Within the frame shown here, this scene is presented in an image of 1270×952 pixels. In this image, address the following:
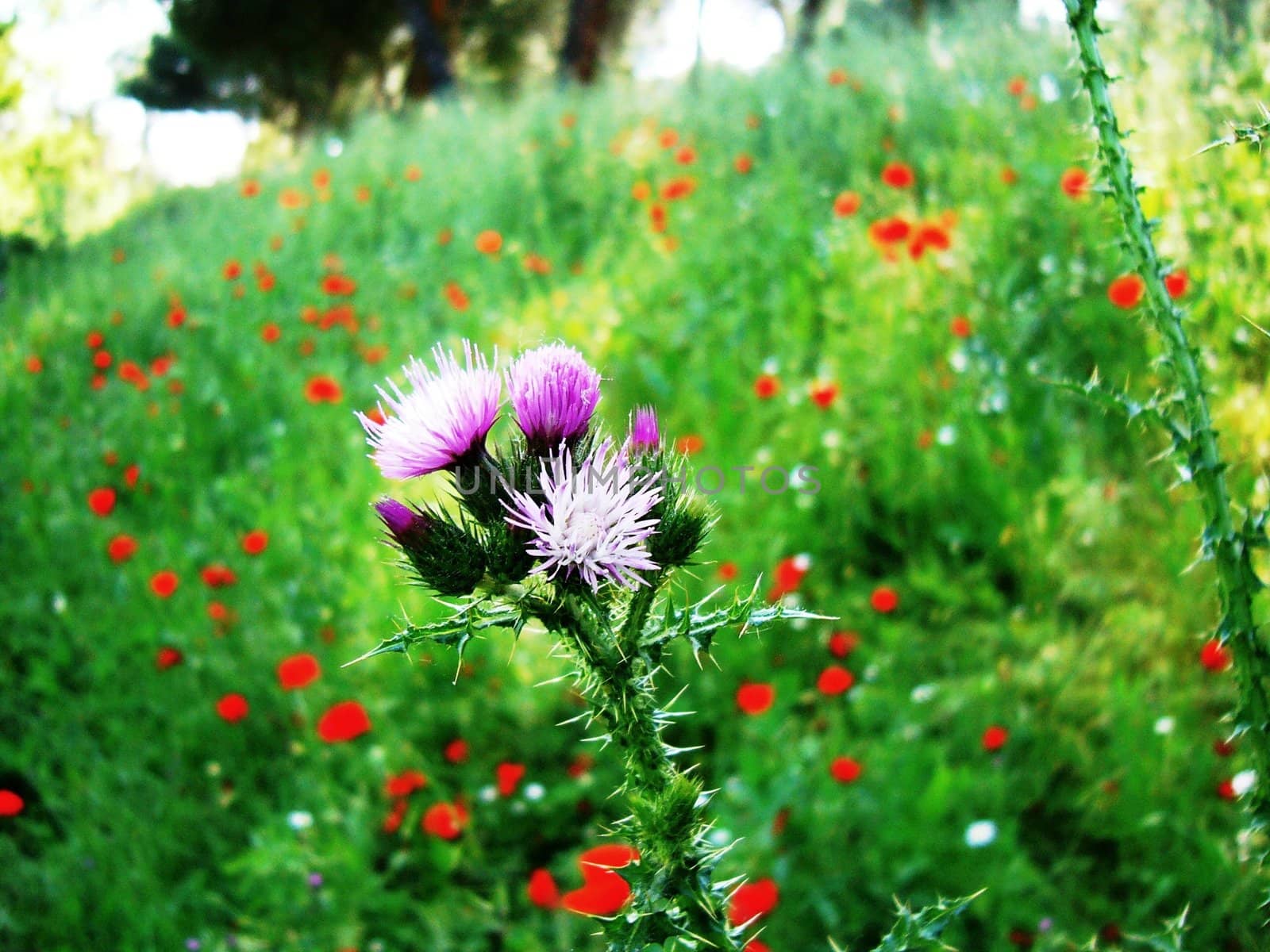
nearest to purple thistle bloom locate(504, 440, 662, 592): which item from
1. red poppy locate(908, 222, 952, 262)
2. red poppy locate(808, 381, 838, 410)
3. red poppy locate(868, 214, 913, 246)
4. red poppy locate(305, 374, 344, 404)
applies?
red poppy locate(808, 381, 838, 410)

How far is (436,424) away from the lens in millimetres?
1121

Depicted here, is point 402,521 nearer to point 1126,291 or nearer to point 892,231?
point 1126,291

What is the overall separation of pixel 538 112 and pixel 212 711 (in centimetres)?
607

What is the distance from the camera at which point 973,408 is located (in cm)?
318

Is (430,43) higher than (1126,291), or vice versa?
(430,43)

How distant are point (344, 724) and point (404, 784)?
0.71 feet

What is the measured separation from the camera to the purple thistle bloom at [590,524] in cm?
100

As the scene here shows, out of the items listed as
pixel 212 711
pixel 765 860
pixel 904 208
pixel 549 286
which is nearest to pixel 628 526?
pixel 765 860

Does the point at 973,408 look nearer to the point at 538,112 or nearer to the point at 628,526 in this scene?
the point at 628,526

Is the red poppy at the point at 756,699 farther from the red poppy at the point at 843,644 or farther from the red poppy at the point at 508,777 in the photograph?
the red poppy at the point at 508,777

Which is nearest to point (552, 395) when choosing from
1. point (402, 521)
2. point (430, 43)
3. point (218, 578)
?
point (402, 521)

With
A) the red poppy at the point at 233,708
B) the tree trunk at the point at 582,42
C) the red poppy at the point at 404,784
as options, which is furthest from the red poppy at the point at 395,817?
the tree trunk at the point at 582,42

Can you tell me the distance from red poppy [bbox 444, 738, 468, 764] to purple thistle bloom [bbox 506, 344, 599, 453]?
1570 mm

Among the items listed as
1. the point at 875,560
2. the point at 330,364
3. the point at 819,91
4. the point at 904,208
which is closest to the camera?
the point at 875,560
